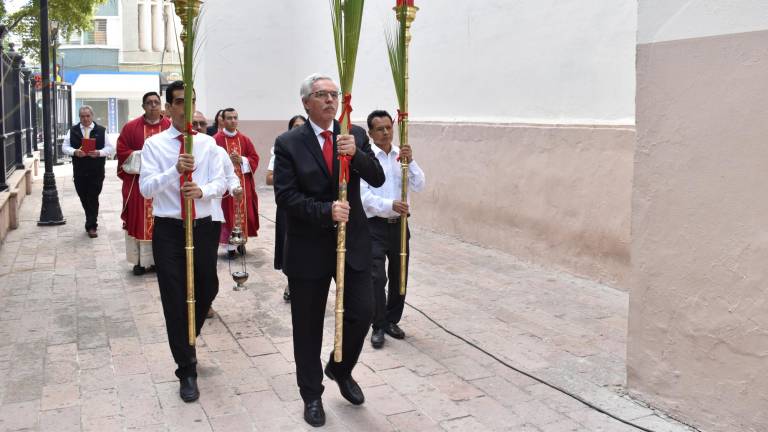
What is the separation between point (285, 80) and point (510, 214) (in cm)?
934

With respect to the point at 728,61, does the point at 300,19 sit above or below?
above

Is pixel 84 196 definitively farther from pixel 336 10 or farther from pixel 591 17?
pixel 336 10

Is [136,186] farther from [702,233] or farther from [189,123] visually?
[702,233]

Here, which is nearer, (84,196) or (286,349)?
(286,349)

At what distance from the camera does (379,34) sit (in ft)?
43.9

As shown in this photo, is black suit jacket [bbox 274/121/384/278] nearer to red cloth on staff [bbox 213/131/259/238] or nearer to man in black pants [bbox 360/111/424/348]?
man in black pants [bbox 360/111/424/348]

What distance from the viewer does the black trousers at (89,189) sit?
36.4 feet

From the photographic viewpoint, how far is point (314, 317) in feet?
14.8

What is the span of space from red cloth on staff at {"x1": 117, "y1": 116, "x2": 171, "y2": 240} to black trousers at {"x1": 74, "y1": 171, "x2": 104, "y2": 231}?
2.98 m

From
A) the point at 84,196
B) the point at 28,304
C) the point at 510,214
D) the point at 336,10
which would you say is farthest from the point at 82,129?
the point at 336,10

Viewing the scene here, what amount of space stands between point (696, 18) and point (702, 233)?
3.81 feet

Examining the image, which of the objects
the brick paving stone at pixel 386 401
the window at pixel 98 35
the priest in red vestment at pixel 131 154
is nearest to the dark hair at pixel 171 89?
the brick paving stone at pixel 386 401

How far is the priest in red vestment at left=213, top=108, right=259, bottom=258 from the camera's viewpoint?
885cm

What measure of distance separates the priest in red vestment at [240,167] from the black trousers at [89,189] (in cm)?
270
